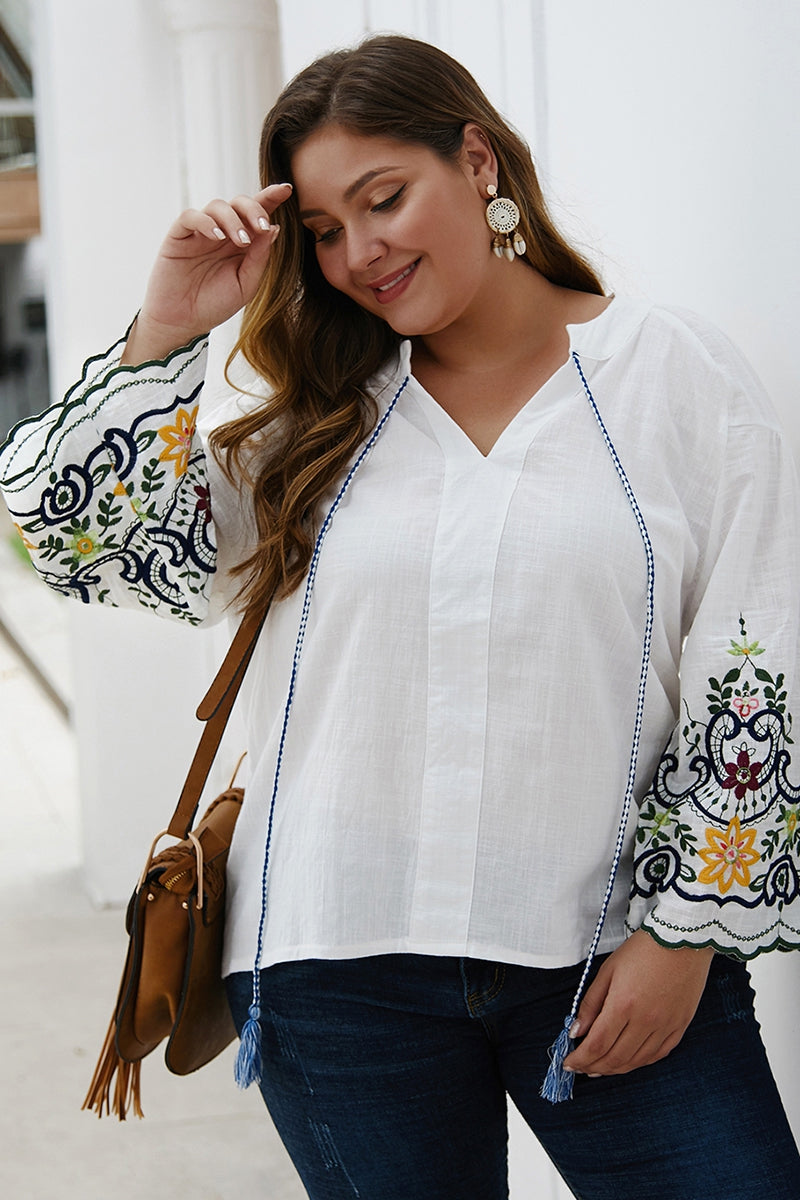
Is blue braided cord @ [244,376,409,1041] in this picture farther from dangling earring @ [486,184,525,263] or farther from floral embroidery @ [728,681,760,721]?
floral embroidery @ [728,681,760,721]

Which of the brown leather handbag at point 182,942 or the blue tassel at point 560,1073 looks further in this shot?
the brown leather handbag at point 182,942

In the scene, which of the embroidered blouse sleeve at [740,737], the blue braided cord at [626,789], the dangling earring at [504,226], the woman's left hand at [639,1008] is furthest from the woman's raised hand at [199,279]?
the woman's left hand at [639,1008]

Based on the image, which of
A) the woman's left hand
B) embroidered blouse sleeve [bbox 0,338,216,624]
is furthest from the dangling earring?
the woman's left hand

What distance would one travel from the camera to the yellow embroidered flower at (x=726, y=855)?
4.26 feet

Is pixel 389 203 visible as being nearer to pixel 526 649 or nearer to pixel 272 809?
pixel 526 649

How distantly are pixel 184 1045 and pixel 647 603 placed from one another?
67cm

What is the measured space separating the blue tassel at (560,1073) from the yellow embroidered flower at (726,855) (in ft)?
0.61

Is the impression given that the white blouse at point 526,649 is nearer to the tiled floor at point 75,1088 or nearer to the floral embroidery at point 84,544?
the floral embroidery at point 84,544

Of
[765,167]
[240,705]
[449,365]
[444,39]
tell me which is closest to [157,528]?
[449,365]

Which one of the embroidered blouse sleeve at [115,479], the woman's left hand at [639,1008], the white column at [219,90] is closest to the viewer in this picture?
the woman's left hand at [639,1008]

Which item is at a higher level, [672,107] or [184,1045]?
[672,107]

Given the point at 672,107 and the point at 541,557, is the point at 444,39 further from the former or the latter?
the point at 541,557

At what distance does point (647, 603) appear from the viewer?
1.33 m

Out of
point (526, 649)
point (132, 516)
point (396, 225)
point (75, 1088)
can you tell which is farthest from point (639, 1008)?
point (75, 1088)
